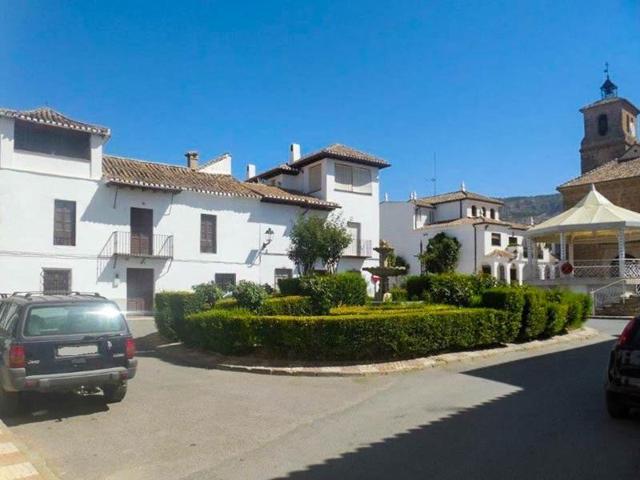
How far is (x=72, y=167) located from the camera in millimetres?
23516

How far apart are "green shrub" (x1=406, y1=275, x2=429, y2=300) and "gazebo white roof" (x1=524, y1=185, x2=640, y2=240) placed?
12769 millimetres

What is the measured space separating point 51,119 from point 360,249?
17.9 meters

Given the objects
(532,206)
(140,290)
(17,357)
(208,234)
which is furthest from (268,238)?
(532,206)

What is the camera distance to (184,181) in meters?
27.1

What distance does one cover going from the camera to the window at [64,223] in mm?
23078

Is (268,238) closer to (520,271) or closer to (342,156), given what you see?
(342,156)

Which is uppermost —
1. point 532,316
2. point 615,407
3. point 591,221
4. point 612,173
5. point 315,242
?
point 612,173

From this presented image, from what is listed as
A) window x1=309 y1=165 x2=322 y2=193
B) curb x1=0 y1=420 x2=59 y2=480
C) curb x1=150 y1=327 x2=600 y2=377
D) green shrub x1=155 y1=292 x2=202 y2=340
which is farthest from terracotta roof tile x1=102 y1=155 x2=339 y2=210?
curb x1=0 y1=420 x2=59 y2=480

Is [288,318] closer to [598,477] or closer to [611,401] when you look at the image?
[611,401]

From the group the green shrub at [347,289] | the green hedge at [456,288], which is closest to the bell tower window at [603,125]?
the green hedge at [456,288]

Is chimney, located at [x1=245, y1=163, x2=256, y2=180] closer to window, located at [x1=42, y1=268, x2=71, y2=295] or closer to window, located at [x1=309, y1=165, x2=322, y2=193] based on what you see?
window, located at [x1=309, y1=165, x2=322, y2=193]

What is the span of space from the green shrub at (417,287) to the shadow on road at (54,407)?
12411mm

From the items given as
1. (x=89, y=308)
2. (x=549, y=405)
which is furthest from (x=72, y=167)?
(x=549, y=405)

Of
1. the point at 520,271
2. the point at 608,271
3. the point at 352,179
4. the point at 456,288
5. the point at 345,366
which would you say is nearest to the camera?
the point at 345,366
